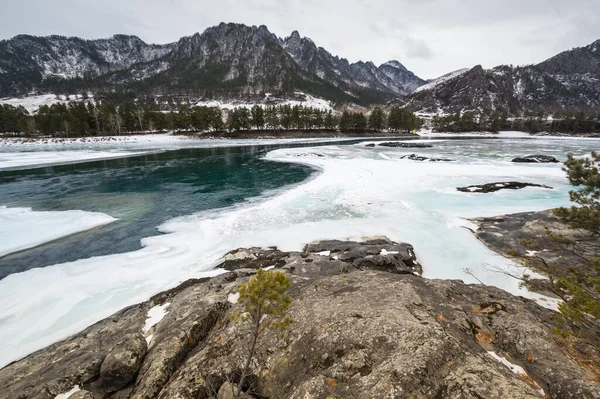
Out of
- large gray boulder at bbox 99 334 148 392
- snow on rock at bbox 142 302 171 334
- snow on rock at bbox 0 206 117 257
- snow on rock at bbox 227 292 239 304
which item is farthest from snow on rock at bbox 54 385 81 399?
snow on rock at bbox 0 206 117 257

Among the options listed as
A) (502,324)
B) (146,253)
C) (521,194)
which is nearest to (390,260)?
(502,324)

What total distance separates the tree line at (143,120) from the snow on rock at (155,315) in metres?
109

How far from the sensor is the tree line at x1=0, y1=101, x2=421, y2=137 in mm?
99125

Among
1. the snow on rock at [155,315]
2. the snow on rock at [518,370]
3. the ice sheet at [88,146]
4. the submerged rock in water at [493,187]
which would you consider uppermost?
the ice sheet at [88,146]

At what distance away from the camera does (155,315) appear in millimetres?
7457

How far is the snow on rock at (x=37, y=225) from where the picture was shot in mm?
13367

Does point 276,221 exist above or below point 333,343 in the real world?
below

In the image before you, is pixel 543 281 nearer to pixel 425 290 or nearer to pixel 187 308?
pixel 425 290

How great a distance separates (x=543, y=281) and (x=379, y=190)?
13785mm

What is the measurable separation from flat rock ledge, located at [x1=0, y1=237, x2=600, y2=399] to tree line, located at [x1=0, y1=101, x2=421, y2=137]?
110506 millimetres

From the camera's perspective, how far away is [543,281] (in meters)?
8.73

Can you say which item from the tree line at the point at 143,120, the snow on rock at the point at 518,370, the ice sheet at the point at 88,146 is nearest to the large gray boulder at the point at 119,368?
the snow on rock at the point at 518,370

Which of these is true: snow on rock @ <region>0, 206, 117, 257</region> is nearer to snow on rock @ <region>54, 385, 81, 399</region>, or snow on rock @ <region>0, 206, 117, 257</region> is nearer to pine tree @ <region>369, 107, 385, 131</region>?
snow on rock @ <region>54, 385, 81, 399</region>

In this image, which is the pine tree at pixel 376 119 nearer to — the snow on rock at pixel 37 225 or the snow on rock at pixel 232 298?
the snow on rock at pixel 37 225
